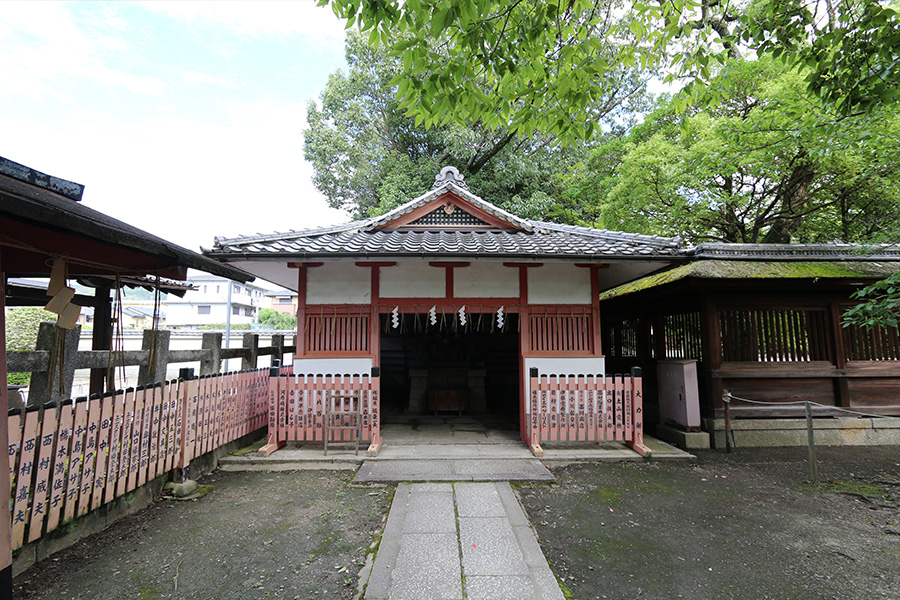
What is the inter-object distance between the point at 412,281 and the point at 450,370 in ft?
14.6

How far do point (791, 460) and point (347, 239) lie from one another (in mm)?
8547

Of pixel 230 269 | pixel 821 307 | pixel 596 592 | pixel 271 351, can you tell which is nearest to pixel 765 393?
pixel 821 307

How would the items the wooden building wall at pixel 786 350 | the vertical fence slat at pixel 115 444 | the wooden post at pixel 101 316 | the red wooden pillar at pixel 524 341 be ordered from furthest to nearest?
1. the wooden post at pixel 101 316
2. the wooden building wall at pixel 786 350
3. the red wooden pillar at pixel 524 341
4. the vertical fence slat at pixel 115 444

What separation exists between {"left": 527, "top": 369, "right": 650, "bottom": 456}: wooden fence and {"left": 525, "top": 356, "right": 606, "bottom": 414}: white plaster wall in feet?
1.55

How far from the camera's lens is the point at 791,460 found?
20.8 ft

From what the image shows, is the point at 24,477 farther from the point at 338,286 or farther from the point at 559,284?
the point at 559,284

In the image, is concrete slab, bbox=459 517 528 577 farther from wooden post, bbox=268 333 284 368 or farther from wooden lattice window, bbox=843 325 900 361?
wooden lattice window, bbox=843 325 900 361

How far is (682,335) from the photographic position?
8219 mm

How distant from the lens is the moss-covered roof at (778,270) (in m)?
7.11

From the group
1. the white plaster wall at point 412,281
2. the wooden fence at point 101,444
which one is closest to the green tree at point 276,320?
the white plaster wall at point 412,281

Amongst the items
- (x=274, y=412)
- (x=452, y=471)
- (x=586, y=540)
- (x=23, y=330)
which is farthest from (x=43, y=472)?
(x=23, y=330)

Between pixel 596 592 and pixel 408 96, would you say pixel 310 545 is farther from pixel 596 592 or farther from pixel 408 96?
pixel 408 96

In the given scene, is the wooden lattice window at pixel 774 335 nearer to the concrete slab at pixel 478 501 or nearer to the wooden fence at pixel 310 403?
the concrete slab at pixel 478 501

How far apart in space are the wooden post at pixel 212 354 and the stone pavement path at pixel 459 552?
381cm
